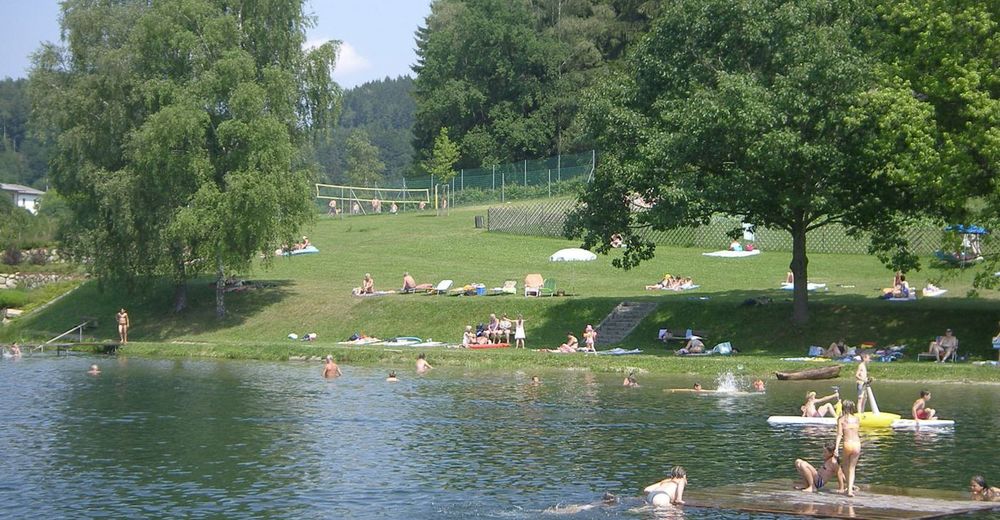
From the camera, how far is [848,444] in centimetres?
2631

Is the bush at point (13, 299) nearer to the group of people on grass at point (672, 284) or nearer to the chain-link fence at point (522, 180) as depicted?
the group of people on grass at point (672, 284)

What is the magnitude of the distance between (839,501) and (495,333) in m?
32.1

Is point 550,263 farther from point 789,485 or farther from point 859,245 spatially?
point 789,485

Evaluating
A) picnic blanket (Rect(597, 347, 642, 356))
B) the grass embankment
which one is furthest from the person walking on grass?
picnic blanket (Rect(597, 347, 642, 356))

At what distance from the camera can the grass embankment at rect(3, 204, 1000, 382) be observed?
169 feet

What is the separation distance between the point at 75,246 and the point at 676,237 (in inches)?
1504

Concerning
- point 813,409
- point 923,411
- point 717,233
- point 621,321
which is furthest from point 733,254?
point 923,411

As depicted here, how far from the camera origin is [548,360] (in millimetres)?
51031

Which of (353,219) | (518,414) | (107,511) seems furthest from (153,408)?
(353,219)

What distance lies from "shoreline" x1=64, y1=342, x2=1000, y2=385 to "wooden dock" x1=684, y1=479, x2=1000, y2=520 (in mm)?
18140

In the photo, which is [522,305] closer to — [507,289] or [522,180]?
[507,289]

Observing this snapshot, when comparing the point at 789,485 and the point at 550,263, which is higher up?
the point at 550,263

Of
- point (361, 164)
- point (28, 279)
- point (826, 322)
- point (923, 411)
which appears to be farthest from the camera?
point (361, 164)

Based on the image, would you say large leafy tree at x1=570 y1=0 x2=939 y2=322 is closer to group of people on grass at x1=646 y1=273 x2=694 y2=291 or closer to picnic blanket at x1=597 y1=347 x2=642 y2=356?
picnic blanket at x1=597 y1=347 x2=642 y2=356
